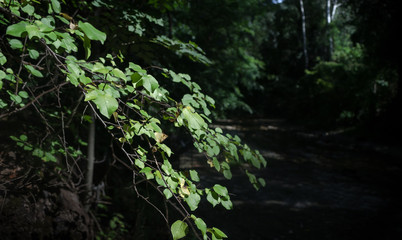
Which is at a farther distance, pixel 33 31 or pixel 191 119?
Answer: pixel 191 119

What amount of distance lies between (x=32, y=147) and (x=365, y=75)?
14.9m

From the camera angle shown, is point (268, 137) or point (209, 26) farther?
point (268, 137)

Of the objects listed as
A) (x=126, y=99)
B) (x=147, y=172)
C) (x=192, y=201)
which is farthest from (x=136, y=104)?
(x=192, y=201)

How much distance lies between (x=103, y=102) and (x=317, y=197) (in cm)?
635

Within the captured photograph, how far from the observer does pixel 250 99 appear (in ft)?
92.3

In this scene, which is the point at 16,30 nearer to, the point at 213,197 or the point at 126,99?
the point at 126,99

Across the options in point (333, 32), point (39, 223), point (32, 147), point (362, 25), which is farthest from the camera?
point (333, 32)

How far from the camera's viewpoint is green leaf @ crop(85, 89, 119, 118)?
36.0 inches

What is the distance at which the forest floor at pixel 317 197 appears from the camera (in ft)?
15.6

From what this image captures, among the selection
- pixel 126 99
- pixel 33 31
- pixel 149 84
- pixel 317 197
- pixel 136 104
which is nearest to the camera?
pixel 33 31

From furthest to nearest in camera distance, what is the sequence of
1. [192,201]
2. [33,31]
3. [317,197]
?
[317,197], [192,201], [33,31]

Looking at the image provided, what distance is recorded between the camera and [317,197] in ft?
20.8

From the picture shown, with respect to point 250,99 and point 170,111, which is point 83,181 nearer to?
point 170,111

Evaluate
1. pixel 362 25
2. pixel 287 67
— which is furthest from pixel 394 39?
pixel 287 67
